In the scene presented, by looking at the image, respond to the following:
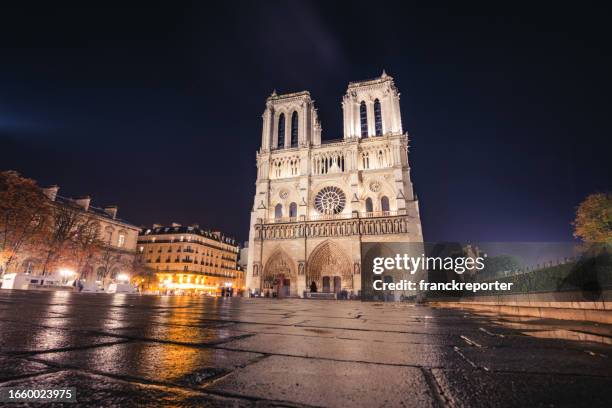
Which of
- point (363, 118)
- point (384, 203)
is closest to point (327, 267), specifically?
point (384, 203)

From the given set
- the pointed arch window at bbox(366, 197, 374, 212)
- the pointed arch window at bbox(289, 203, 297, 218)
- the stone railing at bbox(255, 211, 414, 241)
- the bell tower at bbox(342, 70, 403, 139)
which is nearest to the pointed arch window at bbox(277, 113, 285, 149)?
the pointed arch window at bbox(289, 203, 297, 218)

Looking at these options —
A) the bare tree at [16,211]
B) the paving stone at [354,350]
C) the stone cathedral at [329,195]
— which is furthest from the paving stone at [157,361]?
the stone cathedral at [329,195]

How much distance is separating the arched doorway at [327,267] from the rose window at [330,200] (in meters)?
3.79

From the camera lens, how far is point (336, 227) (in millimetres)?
28391

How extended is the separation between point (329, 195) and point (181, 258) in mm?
26981

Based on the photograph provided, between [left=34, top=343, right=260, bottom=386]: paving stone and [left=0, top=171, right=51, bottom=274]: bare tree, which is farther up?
[left=0, top=171, right=51, bottom=274]: bare tree

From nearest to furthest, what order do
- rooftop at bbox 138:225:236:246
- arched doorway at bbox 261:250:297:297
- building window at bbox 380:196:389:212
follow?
arched doorway at bbox 261:250:297:297 → building window at bbox 380:196:389:212 → rooftop at bbox 138:225:236:246

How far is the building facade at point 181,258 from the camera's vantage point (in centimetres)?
4497

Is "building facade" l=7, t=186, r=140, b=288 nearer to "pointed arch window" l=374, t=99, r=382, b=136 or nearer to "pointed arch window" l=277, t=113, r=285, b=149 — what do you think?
"pointed arch window" l=277, t=113, r=285, b=149

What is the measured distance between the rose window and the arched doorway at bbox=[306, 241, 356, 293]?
3.79 meters

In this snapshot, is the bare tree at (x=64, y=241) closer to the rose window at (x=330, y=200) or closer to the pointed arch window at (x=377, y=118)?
the rose window at (x=330, y=200)

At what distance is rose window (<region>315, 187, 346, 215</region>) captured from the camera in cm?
3053

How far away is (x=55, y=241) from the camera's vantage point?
20.4 metres

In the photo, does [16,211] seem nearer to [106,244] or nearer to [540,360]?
[106,244]
